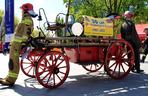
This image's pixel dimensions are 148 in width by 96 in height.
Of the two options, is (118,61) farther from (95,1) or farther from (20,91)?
(95,1)

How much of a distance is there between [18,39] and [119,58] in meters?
3.12

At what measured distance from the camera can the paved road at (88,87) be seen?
9.37 meters

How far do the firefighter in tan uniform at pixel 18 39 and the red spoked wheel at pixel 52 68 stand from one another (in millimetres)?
603

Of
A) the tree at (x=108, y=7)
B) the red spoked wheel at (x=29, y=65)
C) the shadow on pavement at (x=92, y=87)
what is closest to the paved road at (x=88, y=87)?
the shadow on pavement at (x=92, y=87)

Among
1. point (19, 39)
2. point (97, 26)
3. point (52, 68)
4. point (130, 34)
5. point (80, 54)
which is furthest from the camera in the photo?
point (130, 34)

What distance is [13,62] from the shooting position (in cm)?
995

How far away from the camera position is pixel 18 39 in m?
9.88

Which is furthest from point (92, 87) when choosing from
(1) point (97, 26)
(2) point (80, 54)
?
(1) point (97, 26)

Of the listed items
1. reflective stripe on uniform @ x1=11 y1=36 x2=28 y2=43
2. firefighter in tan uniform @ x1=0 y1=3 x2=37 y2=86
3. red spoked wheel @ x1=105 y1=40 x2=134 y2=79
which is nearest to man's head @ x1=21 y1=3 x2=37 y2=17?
firefighter in tan uniform @ x1=0 y1=3 x2=37 y2=86

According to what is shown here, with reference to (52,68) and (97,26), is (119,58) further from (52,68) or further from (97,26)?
(52,68)

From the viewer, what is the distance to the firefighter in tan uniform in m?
9.88

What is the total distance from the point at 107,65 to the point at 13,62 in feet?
8.16

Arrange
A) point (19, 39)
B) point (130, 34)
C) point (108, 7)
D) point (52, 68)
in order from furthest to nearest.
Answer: point (108, 7) < point (130, 34) < point (52, 68) < point (19, 39)

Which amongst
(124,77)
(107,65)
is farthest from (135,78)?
(107,65)
